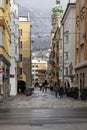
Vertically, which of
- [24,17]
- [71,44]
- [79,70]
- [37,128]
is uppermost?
[24,17]

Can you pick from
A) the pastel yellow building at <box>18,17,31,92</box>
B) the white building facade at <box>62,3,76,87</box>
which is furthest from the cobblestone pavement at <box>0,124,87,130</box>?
the pastel yellow building at <box>18,17,31,92</box>

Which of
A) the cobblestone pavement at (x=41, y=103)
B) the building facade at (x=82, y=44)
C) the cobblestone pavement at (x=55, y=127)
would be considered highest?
the building facade at (x=82, y=44)

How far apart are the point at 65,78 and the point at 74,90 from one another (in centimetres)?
4457

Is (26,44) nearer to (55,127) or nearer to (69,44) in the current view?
(69,44)

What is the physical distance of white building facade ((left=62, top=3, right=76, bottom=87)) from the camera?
9475 cm

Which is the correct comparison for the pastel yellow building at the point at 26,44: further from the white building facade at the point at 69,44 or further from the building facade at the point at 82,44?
the building facade at the point at 82,44

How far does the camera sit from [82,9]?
6894 cm

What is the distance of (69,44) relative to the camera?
103 m

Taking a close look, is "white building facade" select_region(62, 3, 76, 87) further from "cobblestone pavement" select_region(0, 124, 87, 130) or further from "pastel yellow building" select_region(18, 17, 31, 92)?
"cobblestone pavement" select_region(0, 124, 87, 130)

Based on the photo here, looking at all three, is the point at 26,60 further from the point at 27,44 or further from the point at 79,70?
the point at 79,70

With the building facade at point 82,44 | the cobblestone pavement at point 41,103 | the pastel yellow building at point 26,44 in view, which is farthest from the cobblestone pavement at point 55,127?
the pastel yellow building at point 26,44

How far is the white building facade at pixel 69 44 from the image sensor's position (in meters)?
94.8

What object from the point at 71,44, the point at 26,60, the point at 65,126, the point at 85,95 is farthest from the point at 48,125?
the point at 26,60

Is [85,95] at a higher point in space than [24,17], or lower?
lower
